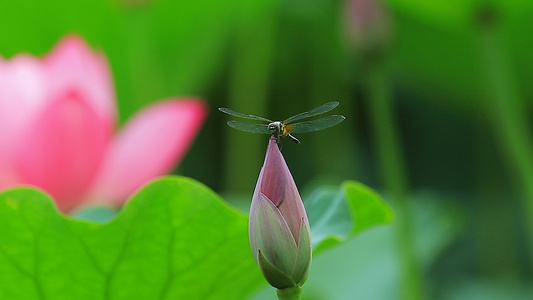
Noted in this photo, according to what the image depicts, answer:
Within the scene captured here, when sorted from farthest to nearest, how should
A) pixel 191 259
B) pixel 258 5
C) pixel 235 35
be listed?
pixel 235 35 < pixel 258 5 < pixel 191 259

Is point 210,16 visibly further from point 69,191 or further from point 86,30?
point 69,191

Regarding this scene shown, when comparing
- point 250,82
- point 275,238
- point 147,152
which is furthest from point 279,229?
point 250,82

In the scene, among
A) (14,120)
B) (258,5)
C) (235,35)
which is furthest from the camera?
(235,35)

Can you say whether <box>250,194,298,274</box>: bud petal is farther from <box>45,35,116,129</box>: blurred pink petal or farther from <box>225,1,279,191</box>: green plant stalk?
<box>225,1,279,191</box>: green plant stalk

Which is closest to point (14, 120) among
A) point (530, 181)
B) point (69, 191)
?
point (69, 191)

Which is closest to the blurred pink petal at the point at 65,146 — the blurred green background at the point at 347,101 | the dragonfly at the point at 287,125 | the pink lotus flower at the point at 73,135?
the pink lotus flower at the point at 73,135

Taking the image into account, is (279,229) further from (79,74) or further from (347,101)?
(347,101)

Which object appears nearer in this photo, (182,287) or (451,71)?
(182,287)
